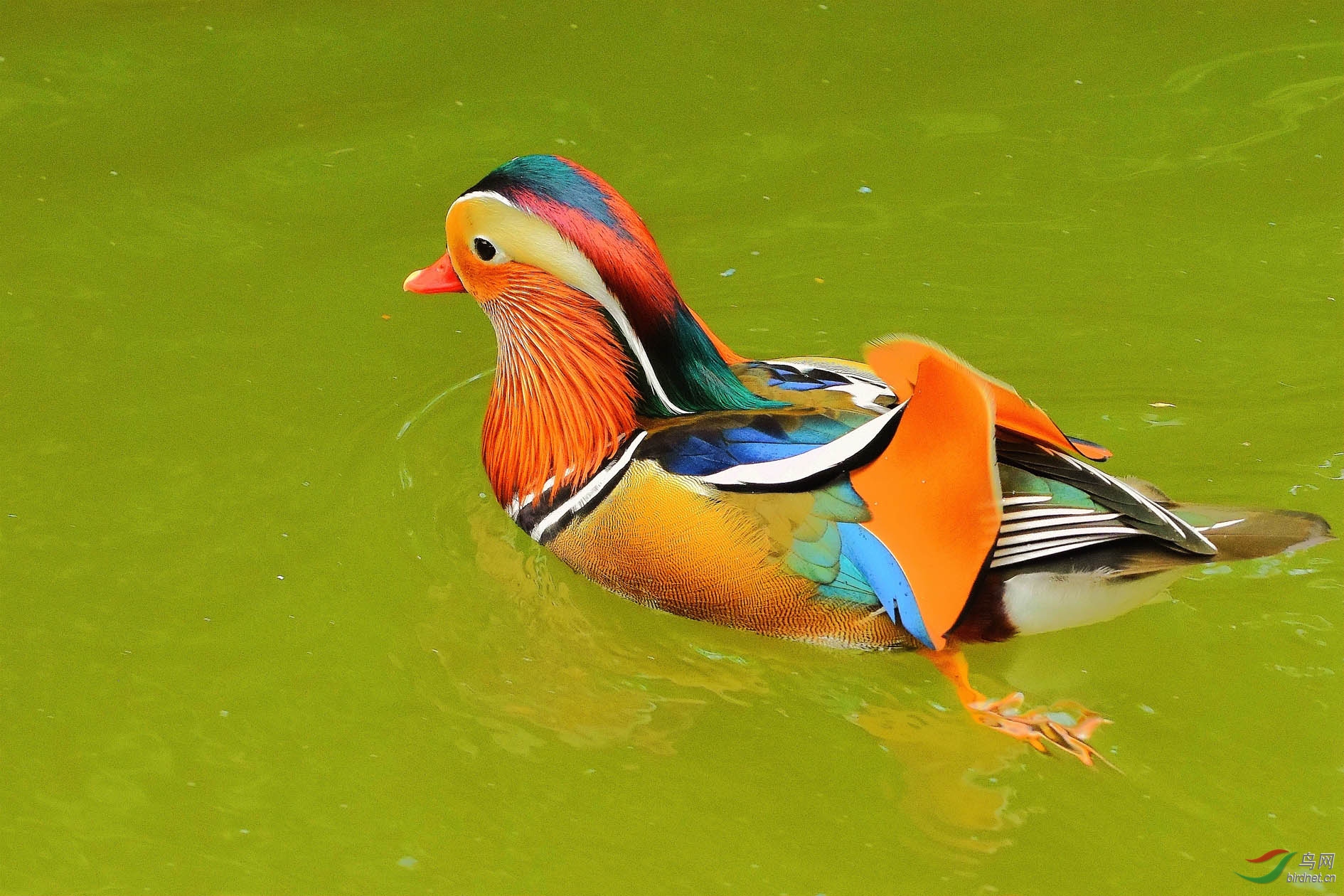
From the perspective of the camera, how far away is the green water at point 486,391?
3023 millimetres

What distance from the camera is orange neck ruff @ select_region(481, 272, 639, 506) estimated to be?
3.51 meters

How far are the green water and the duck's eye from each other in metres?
0.69

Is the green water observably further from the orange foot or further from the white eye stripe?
the white eye stripe

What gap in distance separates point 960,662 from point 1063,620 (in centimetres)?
25

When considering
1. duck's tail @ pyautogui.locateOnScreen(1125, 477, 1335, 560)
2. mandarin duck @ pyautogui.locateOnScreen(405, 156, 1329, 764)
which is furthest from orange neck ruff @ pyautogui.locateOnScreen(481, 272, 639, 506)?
duck's tail @ pyautogui.locateOnScreen(1125, 477, 1335, 560)

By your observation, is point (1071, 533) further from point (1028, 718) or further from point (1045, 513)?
point (1028, 718)

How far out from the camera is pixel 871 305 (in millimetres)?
4613

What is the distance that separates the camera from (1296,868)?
9.48ft

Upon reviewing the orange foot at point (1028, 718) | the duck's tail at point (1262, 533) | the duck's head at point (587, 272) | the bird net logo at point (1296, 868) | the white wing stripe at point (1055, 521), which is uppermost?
the duck's head at point (587, 272)

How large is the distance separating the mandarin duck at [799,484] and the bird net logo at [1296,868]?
1.31ft

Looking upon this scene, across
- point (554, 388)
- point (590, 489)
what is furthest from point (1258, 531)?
A: point (554, 388)

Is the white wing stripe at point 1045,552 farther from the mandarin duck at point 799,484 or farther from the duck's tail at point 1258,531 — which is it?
the duck's tail at point 1258,531

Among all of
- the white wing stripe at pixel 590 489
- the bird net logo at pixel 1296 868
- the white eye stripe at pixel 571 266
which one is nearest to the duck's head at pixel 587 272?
the white eye stripe at pixel 571 266

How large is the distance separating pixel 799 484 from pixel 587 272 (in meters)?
0.70
